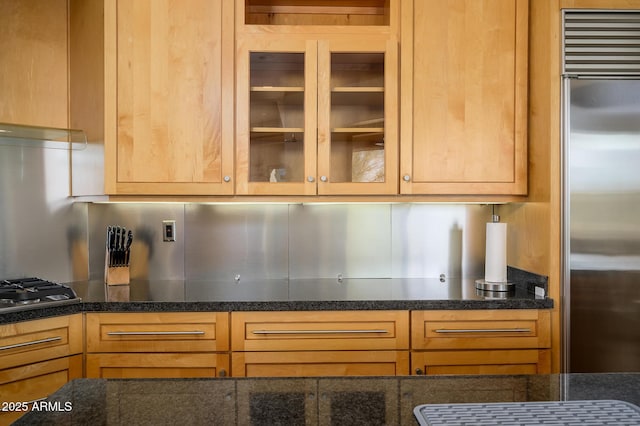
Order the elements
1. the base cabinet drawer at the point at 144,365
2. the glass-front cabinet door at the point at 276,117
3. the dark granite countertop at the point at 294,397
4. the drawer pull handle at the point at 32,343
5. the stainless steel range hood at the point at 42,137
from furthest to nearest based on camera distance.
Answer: the glass-front cabinet door at the point at 276,117 → the stainless steel range hood at the point at 42,137 → the base cabinet drawer at the point at 144,365 → the drawer pull handle at the point at 32,343 → the dark granite countertop at the point at 294,397

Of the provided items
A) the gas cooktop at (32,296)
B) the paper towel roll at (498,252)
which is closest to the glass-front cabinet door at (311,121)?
the paper towel roll at (498,252)

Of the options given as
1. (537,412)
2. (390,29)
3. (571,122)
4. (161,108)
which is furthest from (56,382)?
(571,122)

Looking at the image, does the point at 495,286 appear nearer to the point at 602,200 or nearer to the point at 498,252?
the point at 498,252

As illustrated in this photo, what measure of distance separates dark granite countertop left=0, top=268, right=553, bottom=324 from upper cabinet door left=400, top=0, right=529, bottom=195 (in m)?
0.46

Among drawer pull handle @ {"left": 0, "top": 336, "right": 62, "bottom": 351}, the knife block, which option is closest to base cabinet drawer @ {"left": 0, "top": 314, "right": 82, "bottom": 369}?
drawer pull handle @ {"left": 0, "top": 336, "right": 62, "bottom": 351}

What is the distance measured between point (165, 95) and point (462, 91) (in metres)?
1.34

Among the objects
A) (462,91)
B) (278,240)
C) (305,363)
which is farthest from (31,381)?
(462,91)

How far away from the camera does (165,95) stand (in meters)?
2.35

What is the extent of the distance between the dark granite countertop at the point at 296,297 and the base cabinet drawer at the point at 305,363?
186 millimetres

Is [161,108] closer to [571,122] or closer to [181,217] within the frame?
[181,217]

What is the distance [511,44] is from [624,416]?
75.2 inches

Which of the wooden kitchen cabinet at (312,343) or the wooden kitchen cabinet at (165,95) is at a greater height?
the wooden kitchen cabinet at (165,95)

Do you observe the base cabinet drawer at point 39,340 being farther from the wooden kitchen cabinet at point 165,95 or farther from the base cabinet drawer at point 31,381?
the wooden kitchen cabinet at point 165,95

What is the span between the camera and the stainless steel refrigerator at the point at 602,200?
2109 mm
